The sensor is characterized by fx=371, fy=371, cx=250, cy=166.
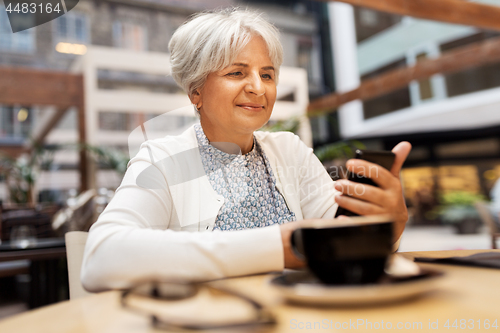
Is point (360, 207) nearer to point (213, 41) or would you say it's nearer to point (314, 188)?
point (314, 188)

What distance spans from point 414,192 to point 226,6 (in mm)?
10786

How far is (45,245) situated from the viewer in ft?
6.53

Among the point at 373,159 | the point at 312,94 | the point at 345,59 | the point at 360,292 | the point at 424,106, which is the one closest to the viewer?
the point at 360,292

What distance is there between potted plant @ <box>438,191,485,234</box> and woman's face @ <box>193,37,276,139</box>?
8.49 m

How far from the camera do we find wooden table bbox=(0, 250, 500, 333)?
0.35 meters

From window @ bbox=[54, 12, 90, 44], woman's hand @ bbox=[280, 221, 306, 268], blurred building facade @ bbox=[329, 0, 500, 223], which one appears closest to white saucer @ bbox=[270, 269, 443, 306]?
woman's hand @ bbox=[280, 221, 306, 268]

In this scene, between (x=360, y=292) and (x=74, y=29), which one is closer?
(x=360, y=292)

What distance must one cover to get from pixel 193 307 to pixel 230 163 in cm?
78

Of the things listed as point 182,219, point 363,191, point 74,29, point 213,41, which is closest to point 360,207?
point 363,191

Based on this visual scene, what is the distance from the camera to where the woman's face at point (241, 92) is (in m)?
1.11

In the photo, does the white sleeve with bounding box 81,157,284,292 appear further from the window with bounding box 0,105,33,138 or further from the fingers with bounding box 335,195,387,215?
the window with bounding box 0,105,33,138

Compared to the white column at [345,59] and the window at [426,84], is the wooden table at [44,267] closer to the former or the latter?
the window at [426,84]

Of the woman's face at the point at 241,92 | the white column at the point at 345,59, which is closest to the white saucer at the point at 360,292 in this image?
the woman's face at the point at 241,92

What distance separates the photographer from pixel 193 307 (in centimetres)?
41
